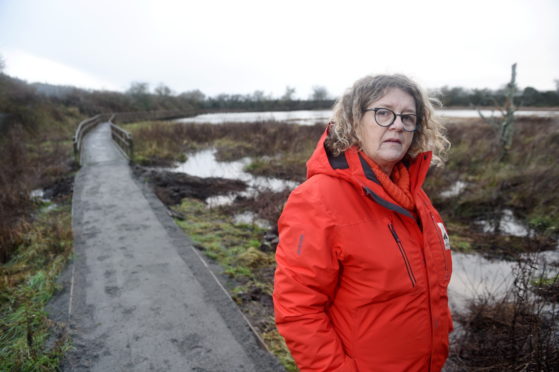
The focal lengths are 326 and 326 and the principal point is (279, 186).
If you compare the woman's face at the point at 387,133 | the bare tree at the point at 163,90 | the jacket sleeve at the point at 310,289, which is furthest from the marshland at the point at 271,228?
the bare tree at the point at 163,90

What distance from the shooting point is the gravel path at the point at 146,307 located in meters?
2.59

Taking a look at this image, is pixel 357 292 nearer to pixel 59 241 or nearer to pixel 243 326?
pixel 243 326

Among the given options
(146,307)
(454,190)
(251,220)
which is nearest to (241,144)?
(251,220)

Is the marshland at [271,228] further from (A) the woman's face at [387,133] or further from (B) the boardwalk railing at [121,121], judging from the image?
(B) the boardwalk railing at [121,121]

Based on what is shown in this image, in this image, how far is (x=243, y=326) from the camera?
3.02m

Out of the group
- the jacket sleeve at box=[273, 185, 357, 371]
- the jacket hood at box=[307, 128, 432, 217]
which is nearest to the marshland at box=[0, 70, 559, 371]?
the jacket hood at box=[307, 128, 432, 217]

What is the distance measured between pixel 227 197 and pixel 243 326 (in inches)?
252

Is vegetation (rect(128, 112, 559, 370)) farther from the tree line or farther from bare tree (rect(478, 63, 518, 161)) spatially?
the tree line

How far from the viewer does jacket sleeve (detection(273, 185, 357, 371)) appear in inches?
52.4

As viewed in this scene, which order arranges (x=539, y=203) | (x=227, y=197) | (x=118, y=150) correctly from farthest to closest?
(x=118, y=150), (x=227, y=197), (x=539, y=203)

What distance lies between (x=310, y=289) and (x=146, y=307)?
2.49 meters

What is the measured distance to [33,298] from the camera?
3.37m

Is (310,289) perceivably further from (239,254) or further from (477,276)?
(477,276)

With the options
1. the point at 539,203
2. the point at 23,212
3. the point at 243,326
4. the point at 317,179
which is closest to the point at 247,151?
the point at 23,212
